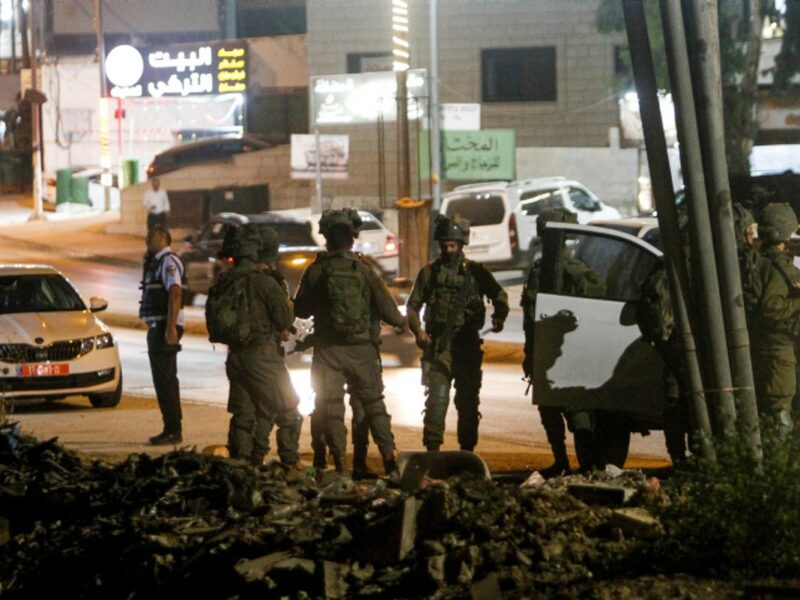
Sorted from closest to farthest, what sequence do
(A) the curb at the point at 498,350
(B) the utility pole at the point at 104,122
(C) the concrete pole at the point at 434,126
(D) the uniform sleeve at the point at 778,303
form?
(D) the uniform sleeve at the point at 778,303 < (A) the curb at the point at 498,350 < (C) the concrete pole at the point at 434,126 < (B) the utility pole at the point at 104,122

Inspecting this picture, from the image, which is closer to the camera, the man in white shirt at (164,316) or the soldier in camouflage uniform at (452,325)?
the soldier in camouflage uniform at (452,325)

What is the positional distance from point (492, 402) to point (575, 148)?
24.9 meters

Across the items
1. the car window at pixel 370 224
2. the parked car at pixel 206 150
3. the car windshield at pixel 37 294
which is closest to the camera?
the car windshield at pixel 37 294

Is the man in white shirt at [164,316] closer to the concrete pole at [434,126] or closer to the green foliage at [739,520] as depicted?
the green foliage at [739,520]

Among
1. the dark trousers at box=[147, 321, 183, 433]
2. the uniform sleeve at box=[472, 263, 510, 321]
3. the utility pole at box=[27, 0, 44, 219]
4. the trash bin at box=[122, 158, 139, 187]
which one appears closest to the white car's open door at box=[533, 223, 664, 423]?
the uniform sleeve at box=[472, 263, 510, 321]

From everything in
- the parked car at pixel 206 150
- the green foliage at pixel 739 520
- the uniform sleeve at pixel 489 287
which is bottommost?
the green foliage at pixel 739 520

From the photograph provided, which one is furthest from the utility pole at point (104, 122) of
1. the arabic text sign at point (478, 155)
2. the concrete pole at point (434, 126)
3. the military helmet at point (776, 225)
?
the military helmet at point (776, 225)

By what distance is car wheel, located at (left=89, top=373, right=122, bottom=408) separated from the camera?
15109mm

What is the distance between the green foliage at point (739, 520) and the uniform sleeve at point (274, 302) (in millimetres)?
3881

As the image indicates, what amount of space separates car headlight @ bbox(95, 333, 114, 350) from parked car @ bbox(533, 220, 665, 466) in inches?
245

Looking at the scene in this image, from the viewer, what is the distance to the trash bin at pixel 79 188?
152 ft

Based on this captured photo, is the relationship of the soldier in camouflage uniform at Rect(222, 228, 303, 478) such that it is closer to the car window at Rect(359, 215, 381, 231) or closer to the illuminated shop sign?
the car window at Rect(359, 215, 381, 231)

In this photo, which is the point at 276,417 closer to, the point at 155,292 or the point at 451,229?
the point at 451,229

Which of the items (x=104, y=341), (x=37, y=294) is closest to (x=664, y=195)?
(x=104, y=341)
